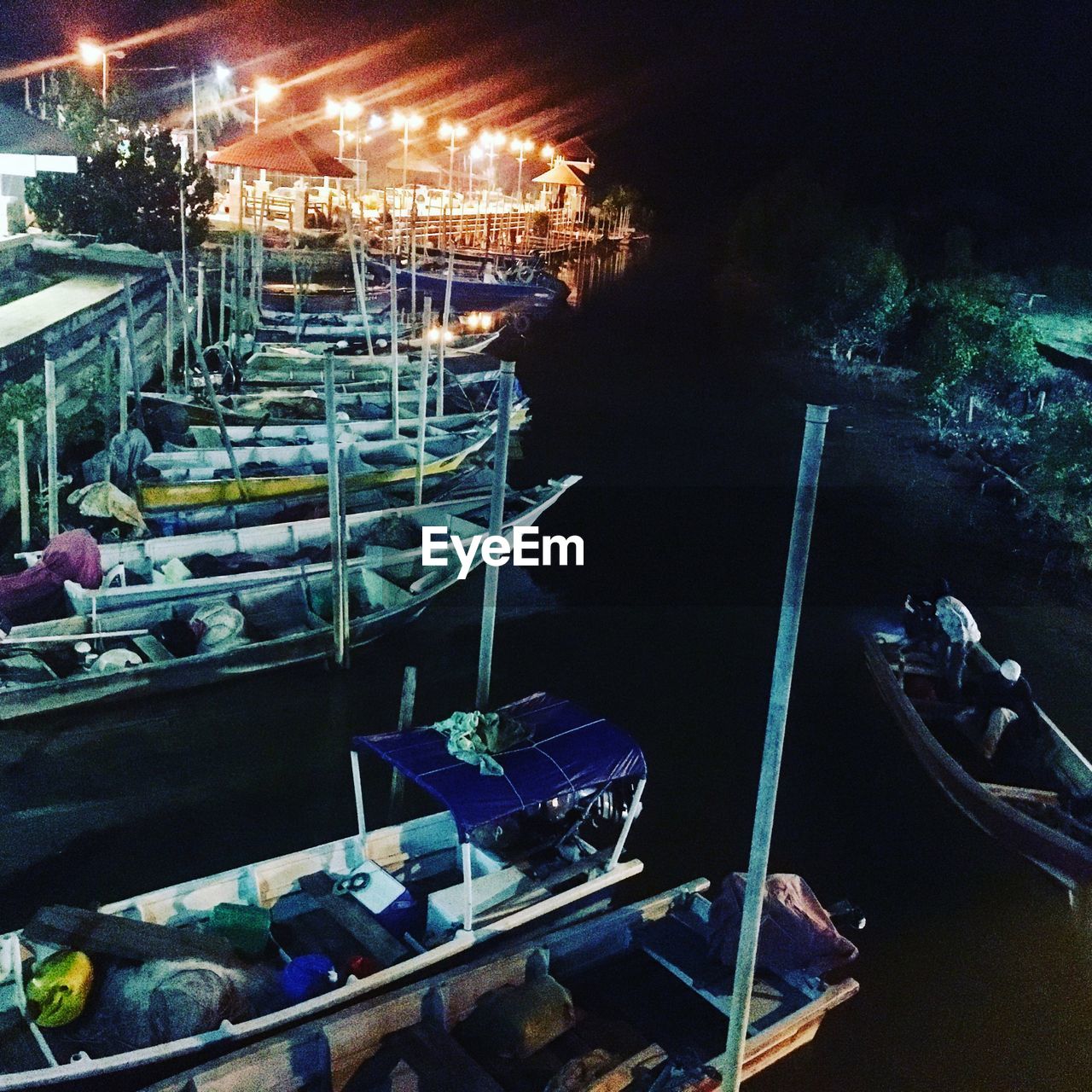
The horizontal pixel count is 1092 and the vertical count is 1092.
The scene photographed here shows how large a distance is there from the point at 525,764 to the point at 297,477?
9.78 meters

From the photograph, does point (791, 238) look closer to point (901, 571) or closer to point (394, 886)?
point (901, 571)

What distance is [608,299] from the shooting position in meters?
49.2

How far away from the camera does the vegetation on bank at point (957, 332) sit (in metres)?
19.7

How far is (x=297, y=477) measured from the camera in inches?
658

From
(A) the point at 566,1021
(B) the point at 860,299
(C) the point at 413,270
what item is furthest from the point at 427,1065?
(B) the point at 860,299

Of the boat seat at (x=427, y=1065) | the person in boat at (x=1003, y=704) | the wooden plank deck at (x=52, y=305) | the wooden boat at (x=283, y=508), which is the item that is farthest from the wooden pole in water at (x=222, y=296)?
the boat seat at (x=427, y=1065)

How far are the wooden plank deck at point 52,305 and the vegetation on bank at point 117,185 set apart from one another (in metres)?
5.10

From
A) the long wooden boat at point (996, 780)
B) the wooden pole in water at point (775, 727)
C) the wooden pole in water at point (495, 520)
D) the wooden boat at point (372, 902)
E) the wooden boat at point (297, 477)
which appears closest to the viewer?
the wooden pole in water at point (775, 727)

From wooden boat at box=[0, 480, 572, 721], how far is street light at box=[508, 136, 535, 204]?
55.4 meters

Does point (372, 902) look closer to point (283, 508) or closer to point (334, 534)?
point (334, 534)

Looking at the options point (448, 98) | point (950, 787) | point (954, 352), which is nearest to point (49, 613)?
point (950, 787)

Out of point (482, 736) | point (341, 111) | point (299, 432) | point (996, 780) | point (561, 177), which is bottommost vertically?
point (996, 780)

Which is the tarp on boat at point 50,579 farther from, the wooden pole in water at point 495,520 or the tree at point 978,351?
the tree at point 978,351

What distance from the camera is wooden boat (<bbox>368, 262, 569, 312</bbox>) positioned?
133 ft
